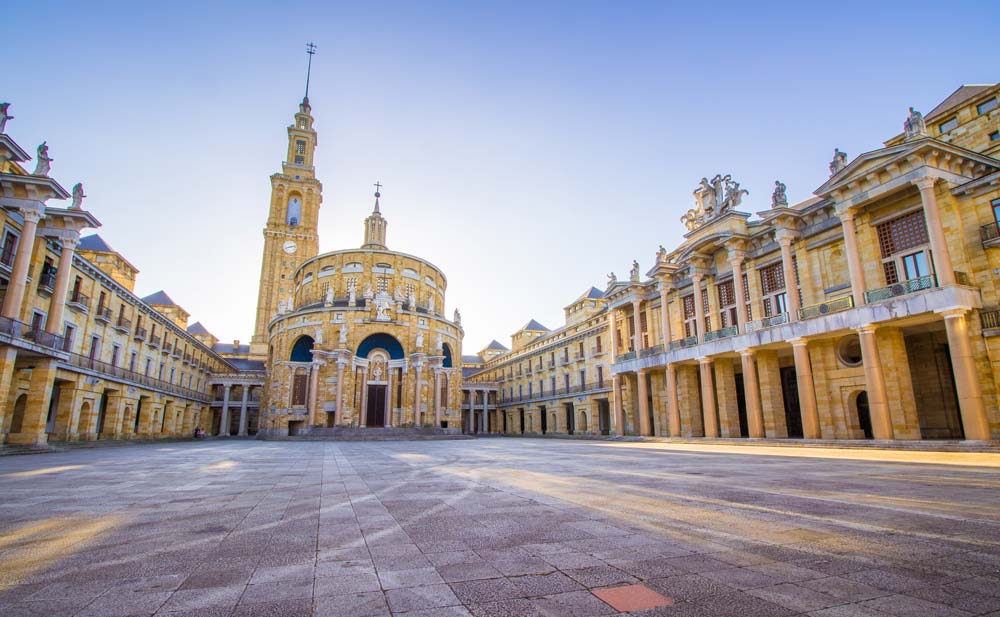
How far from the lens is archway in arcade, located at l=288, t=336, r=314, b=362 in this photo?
43781 millimetres

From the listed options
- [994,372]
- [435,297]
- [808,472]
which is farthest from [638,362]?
[435,297]

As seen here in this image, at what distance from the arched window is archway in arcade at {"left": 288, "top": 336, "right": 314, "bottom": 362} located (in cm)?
3626

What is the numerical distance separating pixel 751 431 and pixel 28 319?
3392 cm

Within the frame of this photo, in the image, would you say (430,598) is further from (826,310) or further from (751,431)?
(751,431)

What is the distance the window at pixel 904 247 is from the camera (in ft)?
61.0

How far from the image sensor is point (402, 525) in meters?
4.71

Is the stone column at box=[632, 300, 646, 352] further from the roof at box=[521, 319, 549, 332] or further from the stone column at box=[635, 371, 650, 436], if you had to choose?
the roof at box=[521, 319, 549, 332]

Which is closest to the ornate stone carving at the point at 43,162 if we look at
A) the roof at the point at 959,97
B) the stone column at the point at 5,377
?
the stone column at the point at 5,377

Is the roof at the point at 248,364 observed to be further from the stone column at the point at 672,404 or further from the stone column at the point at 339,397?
the stone column at the point at 672,404

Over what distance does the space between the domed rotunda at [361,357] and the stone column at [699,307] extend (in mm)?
22754

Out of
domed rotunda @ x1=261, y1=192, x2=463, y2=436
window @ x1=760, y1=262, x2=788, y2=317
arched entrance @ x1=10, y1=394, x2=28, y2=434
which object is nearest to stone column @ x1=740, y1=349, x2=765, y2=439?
window @ x1=760, y1=262, x2=788, y2=317

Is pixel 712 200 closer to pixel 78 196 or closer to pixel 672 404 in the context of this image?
pixel 672 404

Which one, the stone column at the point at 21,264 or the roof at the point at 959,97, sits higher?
the roof at the point at 959,97

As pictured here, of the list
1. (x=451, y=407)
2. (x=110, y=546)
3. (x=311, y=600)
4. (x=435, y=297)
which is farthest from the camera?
(x=435, y=297)
